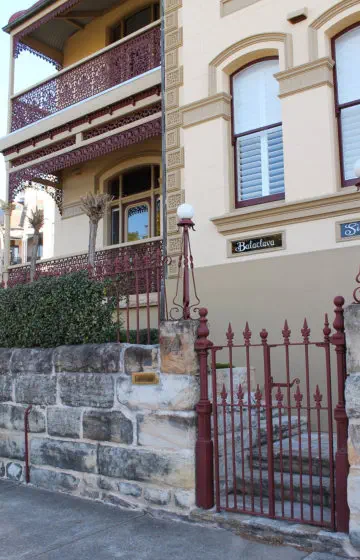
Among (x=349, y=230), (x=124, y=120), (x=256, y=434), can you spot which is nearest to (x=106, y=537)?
(x=256, y=434)

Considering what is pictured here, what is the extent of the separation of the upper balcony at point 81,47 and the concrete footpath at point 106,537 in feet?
25.7

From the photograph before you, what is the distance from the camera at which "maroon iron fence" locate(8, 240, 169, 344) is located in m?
6.47

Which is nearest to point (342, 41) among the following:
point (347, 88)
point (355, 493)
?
point (347, 88)

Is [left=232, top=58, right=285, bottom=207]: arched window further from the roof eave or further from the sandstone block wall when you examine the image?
the roof eave

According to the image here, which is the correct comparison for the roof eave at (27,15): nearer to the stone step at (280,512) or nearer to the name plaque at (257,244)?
the name plaque at (257,244)

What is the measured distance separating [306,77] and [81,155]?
528 cm

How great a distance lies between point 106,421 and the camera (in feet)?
20.2

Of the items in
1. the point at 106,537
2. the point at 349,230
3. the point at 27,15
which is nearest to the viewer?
the point at 106,537

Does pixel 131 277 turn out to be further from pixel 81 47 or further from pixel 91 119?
pixel 81 47

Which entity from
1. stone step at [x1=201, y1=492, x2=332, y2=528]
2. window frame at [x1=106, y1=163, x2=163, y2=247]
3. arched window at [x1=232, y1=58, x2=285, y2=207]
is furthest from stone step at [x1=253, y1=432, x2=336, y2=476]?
window frame at [x1=106, y1=163, x2=163, y2=247]

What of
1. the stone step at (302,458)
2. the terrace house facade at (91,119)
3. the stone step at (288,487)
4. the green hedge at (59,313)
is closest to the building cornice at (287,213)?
the terrace house facade at (91,119)

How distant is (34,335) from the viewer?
7.19 m

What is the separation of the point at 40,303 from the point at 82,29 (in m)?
9.22

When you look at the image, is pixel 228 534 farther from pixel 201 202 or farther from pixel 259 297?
pixel 201 202
